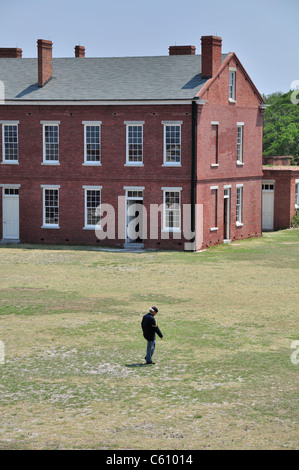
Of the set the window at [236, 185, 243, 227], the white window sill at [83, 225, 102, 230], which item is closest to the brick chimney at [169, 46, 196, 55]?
the window at [236, 185, 243, 227]

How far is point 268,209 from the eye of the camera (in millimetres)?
50688

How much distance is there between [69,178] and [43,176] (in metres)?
1.43

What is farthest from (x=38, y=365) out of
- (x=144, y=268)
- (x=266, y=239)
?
(x=266, y=239)

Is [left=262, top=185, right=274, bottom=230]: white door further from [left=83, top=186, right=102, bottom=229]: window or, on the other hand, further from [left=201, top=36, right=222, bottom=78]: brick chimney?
[left=83, top=186, right=102, bottom=229]: window

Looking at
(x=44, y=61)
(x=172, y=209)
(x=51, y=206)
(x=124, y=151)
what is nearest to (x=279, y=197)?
(x=172, y=209)

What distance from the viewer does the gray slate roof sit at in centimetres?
3919

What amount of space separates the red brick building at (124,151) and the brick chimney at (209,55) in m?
0.05

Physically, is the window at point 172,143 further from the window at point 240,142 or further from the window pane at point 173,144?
the window at point 240,142

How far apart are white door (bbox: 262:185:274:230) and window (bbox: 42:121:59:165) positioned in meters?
16.0

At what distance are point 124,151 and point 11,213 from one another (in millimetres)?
7126

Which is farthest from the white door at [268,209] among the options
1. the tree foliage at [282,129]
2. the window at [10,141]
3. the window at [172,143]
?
the tree foliage at [282,129]

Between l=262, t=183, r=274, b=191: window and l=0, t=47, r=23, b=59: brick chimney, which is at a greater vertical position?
l=0, t=47, r=23, b=59: brick chimney

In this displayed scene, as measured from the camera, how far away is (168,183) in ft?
127
